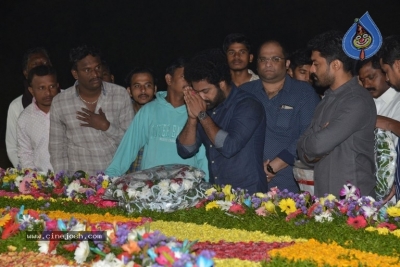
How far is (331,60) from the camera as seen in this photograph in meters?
4.82

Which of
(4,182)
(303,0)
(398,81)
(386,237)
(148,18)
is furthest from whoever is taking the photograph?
(148,18)

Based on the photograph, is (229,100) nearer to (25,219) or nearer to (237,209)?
(237,209)

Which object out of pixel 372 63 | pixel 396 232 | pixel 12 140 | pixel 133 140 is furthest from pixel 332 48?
pixel 12 140

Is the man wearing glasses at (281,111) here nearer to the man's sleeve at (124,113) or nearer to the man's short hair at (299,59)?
the man's sleeve at (124,113)

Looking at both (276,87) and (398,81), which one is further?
(276,87)

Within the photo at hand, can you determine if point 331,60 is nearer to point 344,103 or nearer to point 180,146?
point 344,103

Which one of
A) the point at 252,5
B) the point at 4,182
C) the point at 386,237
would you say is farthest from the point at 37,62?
the point at 386,237

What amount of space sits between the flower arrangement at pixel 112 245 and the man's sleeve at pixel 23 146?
8.27 ft

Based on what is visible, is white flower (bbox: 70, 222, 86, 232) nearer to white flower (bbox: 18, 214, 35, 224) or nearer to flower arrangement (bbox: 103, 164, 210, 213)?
white flower (bbox: 18, 214, 35, 224)

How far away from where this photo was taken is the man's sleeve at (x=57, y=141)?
6324 millimetres

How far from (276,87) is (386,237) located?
219cm

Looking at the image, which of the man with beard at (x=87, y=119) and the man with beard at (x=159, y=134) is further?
the man with beard at (x=87, y=119)

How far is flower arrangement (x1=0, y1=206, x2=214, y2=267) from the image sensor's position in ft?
9.30

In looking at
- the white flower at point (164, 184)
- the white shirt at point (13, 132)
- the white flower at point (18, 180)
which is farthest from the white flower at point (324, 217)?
the white shirt at point (13, 132)
